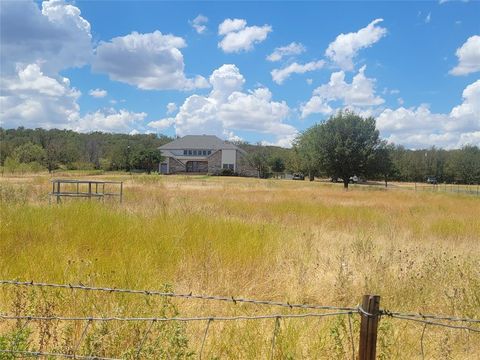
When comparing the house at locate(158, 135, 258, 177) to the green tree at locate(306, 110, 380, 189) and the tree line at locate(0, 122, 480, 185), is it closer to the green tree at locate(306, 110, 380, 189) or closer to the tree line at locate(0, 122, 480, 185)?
the tree line at locate(0, 122, 480, 185)

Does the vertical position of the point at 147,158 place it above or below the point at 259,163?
above

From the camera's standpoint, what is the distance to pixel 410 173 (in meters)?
106

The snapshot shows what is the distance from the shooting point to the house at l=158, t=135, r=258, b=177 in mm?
91500

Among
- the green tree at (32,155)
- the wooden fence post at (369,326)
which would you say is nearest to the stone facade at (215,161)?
the green tree at (32,155)

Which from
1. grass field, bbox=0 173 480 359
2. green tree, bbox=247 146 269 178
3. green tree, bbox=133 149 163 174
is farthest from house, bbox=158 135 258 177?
grass field, bbox=0 173 480 359

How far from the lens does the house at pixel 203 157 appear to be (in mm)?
91500

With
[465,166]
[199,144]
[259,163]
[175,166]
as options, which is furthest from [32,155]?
[465,166]

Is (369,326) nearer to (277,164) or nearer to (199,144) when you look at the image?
(199,144)

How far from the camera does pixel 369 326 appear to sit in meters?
2.46

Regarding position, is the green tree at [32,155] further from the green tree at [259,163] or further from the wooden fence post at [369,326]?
the wooden fence post at [369,326]

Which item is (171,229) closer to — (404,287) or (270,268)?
(270,268)

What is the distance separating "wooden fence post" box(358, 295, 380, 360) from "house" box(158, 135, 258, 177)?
85.9 m

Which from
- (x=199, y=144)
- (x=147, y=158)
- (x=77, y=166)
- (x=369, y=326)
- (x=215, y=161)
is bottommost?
(x=369, y=326)

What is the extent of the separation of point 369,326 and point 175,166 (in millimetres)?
92992
